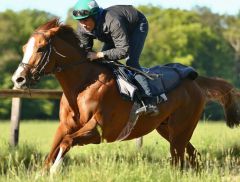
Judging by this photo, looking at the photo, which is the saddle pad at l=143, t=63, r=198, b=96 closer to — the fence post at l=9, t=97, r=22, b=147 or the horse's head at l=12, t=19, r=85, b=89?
the horse's head at l=12, t=19, r=85, b=89

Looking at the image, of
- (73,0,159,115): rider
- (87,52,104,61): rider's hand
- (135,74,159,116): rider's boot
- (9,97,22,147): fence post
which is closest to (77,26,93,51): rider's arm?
(73,0,159,115): rider

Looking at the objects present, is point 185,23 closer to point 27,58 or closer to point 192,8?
point 192,8

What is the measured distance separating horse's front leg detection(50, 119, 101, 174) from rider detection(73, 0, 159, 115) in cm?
89

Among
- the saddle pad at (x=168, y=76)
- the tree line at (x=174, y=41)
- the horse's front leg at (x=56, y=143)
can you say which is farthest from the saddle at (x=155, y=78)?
the tree line at (x=174, y=41)

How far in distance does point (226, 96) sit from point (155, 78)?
88.9 inches

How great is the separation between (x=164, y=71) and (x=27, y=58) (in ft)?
7.65

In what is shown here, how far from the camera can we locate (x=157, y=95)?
854 centimetres

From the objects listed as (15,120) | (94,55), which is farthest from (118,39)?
(15,120)

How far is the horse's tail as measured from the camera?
1015 centimetres

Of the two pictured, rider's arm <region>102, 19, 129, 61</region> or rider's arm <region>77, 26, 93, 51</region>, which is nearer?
rider's arm <region>102, 19, 129, 61</region>

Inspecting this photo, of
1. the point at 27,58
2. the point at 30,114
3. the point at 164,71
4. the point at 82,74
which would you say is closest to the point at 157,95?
the point at 164,71

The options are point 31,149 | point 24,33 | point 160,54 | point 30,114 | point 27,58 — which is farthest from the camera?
point 160,54

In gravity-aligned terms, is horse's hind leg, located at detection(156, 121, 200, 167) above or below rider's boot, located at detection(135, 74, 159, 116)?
below

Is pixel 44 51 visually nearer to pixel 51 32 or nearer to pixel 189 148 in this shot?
pixel 51 32
